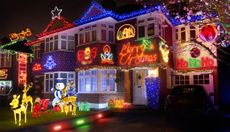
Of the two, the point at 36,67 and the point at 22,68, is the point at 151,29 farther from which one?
the point at 22,68

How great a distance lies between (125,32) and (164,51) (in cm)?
320

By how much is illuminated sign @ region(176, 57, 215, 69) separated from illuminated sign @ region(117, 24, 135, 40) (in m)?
4.36

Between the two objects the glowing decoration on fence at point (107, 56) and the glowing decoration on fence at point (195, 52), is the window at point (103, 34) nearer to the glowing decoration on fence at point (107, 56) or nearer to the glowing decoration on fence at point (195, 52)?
the glowing decoration on fence at point (107, 56)

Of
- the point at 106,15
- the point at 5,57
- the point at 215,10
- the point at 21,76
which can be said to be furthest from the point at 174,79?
→ the point at 5,57

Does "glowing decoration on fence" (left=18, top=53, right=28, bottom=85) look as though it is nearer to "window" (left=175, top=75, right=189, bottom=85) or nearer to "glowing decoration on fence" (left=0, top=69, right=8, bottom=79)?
"glowing decoration on fence" (left=0, top=69, right=8, bottom=79)

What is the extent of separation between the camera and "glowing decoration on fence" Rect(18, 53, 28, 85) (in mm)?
32781

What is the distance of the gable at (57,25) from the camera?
80.0ft

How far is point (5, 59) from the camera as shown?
3722 cm

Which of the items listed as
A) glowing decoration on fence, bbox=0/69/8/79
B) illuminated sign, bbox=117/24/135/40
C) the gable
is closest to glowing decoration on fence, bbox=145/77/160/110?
illuminated sign, bbox=117/24/135/40

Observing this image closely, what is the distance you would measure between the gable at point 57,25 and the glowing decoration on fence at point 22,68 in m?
7.50

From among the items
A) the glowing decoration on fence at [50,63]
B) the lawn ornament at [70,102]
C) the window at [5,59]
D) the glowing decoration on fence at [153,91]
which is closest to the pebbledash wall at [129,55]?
the glowing decoration on fence at [153,91]

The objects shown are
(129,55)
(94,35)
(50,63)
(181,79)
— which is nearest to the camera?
(129,55)

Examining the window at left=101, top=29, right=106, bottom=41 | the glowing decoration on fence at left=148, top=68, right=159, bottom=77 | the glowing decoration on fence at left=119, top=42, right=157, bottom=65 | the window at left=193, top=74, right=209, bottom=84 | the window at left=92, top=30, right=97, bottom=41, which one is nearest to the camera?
the glowing decoration on fence at left=119, top=42, right=157, bottom=65

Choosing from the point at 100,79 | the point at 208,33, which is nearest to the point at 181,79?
the point at 208,33
